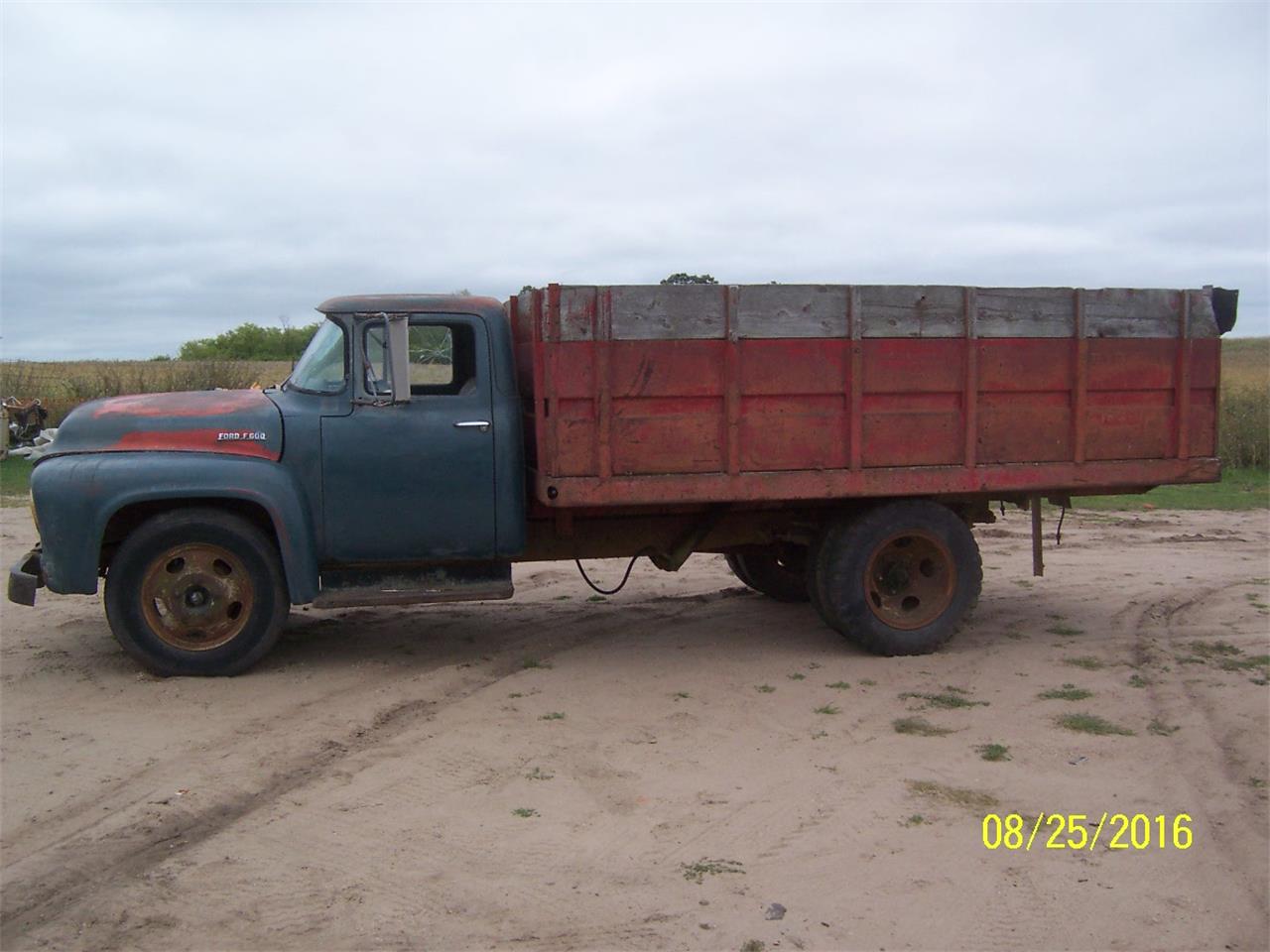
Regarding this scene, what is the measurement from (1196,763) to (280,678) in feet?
15.8

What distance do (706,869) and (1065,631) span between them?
4565 mm

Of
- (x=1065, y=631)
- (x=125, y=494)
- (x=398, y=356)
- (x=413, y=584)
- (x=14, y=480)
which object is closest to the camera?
(x=125, y=494)

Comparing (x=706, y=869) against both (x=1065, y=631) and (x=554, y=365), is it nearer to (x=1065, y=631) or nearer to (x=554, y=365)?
(x=554, y=365)

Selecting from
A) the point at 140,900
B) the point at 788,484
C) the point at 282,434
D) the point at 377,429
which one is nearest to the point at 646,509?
the point at 788,484

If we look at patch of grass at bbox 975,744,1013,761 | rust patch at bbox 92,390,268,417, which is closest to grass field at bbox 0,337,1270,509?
rust patch at bbox 92,390,268,417

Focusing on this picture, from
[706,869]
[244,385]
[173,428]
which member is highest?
[244,385]

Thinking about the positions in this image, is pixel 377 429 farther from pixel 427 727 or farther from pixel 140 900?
pixel 140 900

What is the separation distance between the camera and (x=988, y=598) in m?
8.80

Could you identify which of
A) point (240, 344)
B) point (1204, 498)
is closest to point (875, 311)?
point (1204, 498)

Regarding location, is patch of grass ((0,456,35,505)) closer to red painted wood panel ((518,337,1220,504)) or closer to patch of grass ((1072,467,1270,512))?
red painted wood panel ((518,337,1220,504))

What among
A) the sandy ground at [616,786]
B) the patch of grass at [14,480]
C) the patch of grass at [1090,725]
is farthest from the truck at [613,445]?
the patch of grass at [14,480]

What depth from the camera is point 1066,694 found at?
20.3 feet
